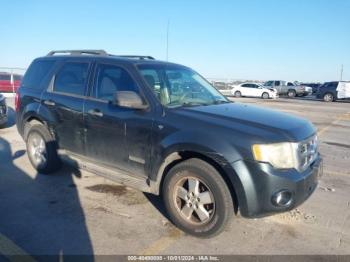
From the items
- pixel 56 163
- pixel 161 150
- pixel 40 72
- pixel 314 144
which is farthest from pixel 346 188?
pixel 40 72

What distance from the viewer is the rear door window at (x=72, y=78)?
5149mm

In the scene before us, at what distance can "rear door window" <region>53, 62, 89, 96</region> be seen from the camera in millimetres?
5149

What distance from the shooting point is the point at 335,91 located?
3120 cm

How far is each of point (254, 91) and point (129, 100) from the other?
32461 millimetres

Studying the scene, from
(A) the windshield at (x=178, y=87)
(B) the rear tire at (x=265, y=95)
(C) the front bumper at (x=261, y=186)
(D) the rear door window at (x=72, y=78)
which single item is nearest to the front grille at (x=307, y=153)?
(C) the front bumper at (x=261, y=186)

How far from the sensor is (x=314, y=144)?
4.26 meters

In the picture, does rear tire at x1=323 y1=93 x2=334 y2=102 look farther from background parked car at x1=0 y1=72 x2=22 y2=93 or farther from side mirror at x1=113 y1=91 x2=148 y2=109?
side mirror at x1=113 y1=91 x2=148 y2=109

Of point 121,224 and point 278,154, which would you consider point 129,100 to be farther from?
point 278,154

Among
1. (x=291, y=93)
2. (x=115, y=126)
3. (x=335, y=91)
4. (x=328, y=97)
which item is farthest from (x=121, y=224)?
(x=291, y=93)

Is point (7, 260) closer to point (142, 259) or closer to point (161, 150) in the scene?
point (142, 259)

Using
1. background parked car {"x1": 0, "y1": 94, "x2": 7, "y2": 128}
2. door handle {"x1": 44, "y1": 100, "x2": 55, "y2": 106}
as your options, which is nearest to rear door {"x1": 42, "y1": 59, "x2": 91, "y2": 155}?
door handle {"x1": 44, "y1": 100, "x2": 55, "y2": 106}

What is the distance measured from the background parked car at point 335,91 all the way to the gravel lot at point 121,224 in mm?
28258

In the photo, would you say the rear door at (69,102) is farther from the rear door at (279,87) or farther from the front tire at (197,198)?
the rear door at (279,87)

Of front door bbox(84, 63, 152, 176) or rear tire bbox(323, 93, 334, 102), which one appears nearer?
front door bbox(84, 63, 152, 176)
